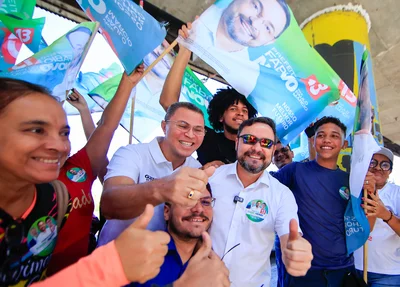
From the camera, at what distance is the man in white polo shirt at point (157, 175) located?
38.4 inches

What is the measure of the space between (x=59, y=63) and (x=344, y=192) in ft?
7.64

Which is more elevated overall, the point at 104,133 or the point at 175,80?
the point at 175,80

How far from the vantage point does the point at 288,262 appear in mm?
1128

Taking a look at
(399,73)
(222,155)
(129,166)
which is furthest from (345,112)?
(399,73)

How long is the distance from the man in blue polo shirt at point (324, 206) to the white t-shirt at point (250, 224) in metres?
0.50

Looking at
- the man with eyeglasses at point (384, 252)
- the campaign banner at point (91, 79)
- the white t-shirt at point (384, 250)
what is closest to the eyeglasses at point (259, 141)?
the man with eyeglasses at point (384, 252)

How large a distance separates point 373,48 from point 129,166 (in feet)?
25.1

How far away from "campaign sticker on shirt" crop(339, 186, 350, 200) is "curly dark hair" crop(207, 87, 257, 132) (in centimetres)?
115

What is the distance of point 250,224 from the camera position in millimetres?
1633

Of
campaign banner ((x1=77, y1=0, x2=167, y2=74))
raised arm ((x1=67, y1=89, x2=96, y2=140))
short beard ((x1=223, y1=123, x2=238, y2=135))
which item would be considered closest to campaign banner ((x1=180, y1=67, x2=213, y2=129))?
short beard ((x1=223, y1=123, x2=238, y2=135))

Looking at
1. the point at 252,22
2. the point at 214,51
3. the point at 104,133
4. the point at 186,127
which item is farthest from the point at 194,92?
the point at 104,133

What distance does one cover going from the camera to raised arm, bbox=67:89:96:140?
7.36 feet

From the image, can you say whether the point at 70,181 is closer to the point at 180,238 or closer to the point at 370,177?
the point at 180,238

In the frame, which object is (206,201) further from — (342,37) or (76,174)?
(342,37)
